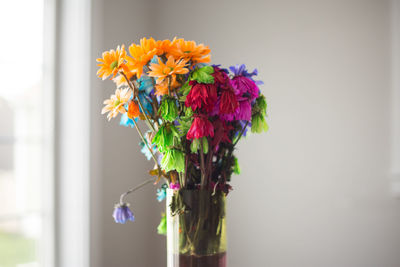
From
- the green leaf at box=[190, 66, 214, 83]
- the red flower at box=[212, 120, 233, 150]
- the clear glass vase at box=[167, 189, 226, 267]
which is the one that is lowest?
the clear glass vase at box=[167, 189, 226, 267]

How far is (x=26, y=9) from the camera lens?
1387mm

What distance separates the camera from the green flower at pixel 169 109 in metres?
0.75

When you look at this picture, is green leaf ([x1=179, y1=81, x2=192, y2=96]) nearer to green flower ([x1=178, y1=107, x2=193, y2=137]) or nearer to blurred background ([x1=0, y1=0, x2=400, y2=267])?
green flower ([x1=178, y1=107, x2=193, y2=137])

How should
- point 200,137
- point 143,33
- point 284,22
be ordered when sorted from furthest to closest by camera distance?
point 143,33 < point 284,22 < point 200,137

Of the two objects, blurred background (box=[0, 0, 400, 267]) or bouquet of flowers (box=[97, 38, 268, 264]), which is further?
blurred background (box=[0, 0, 400, 267])

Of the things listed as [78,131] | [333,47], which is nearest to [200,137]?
[78,131]

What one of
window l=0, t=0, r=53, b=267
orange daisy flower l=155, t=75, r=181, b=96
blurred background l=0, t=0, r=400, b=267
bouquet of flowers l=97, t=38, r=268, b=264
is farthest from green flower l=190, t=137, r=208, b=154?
window l=0, t=0, r=53, b=267

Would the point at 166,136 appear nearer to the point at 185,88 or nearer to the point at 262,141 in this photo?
the point at 185,88

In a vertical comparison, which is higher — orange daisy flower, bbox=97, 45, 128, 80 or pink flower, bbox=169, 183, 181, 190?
orange daisy flower, bbox=97, 45, 128, 80

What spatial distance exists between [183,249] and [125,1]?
1189 mm

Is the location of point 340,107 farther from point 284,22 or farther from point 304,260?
point 304,260

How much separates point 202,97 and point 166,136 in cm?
11

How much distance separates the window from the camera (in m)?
1.32

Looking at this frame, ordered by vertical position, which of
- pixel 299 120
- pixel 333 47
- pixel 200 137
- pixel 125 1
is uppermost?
pixel 125 1
